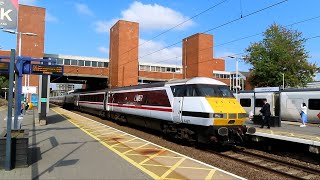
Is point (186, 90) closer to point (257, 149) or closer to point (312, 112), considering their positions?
point (257, 149)

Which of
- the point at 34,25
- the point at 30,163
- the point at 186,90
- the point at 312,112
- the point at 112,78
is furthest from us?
the point at 112,78

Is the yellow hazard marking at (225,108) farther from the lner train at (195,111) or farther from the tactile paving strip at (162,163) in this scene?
the tactile paving strip at (162,163)

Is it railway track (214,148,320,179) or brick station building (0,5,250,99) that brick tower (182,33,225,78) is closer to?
brick station building (0,5,250,99)

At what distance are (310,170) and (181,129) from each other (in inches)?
220

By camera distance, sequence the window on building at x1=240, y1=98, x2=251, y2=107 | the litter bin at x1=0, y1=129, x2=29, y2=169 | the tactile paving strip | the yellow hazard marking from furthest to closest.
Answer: the window on building at x1=240, y1=98, x2=251, y2=107 → the yellow hazard marking → the litter bin at x1=0, y1=129, x2=29, y2=169 → the tactile paving strip

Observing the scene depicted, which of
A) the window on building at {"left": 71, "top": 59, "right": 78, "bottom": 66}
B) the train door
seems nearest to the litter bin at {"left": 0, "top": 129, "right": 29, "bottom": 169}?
the train door

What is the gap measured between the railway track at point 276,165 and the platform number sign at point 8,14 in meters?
7.78

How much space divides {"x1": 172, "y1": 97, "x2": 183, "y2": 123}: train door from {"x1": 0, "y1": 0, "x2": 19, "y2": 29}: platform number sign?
8309 millimetres

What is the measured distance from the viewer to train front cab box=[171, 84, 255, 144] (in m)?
13.0

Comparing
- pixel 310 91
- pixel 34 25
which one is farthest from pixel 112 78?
pixel 310 91

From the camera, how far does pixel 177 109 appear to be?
14938 millimetres

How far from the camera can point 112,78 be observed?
62656mm

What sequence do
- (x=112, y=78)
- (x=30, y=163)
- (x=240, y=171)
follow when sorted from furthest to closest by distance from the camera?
(x=112, y=78)
(x=240, y=171)
(x=30, y=163)

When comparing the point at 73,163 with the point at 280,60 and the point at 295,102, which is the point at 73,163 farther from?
the point at 280,60
